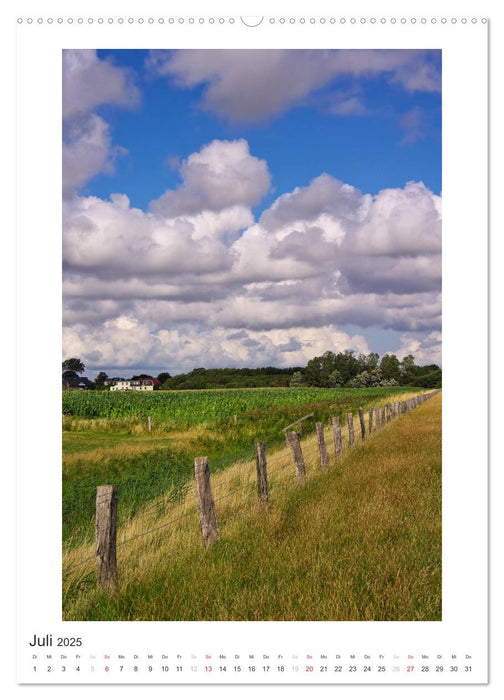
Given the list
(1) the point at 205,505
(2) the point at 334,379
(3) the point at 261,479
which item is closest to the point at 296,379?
(2) the point at 334,379

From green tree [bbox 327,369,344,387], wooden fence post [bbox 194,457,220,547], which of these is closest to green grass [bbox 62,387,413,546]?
wooden fence post [bbox 194,457,220,547]

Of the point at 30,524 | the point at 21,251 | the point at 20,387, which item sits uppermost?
the point at 21,251

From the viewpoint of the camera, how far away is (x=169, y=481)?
12.9 meters

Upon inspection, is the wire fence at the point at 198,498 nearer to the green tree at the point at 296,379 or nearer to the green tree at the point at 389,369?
the green tree at the point at 296,379

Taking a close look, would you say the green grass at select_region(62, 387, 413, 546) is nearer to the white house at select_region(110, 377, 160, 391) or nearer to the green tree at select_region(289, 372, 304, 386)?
the white house at select_region(110, 377, 160, 391)

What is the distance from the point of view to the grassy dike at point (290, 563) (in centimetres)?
440

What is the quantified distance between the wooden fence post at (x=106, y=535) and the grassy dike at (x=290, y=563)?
15cm

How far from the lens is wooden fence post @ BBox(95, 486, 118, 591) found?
514cm

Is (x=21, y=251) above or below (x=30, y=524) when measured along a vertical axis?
above

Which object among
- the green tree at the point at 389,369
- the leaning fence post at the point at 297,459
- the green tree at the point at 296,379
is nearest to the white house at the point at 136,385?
the green tree at the point at 296,379
